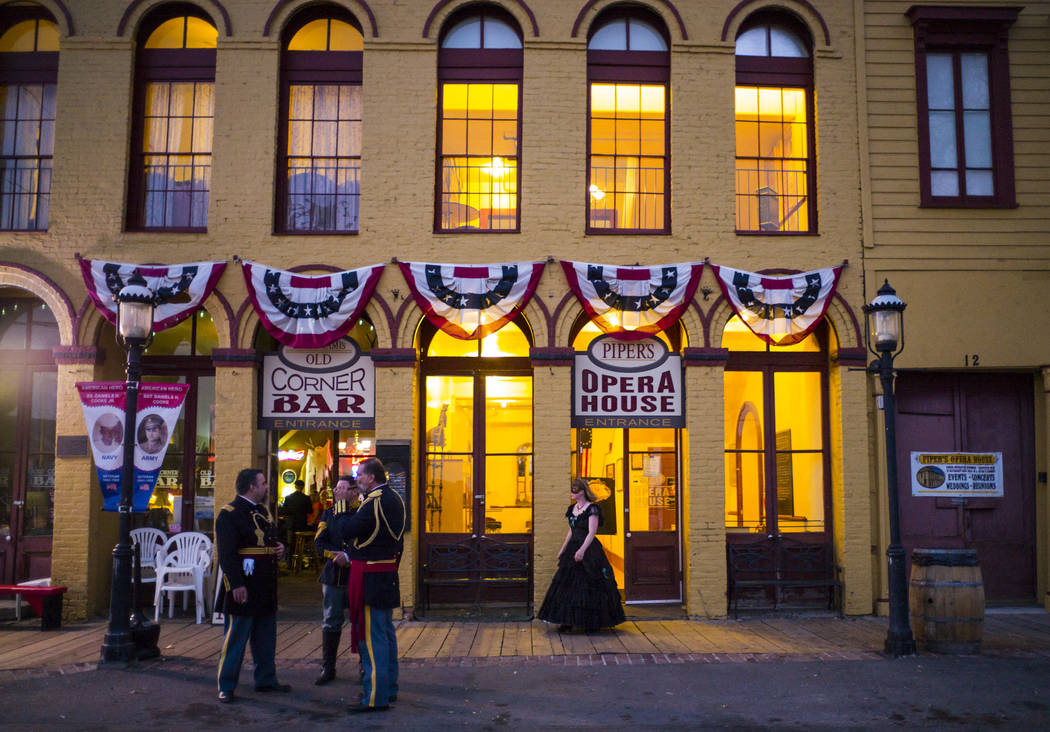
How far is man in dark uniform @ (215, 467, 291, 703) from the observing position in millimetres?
7535

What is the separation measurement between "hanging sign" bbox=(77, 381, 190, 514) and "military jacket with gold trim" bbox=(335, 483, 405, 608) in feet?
13.2

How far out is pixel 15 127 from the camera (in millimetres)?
12211

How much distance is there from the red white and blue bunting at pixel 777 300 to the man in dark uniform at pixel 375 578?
5.70 m

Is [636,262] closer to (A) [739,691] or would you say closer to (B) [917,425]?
(B) [917,425]

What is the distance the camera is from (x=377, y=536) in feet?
24.4

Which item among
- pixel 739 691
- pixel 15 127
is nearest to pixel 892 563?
pixel 739 691

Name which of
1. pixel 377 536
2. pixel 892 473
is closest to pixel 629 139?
pixel 892 473

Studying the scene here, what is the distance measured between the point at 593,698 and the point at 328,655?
236cm

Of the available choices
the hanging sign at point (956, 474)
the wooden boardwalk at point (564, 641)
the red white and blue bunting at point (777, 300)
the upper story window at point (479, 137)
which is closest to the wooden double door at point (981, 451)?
the hanging sign at point (956, 474)

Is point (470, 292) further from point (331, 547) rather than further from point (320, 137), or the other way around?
point (331, 547)

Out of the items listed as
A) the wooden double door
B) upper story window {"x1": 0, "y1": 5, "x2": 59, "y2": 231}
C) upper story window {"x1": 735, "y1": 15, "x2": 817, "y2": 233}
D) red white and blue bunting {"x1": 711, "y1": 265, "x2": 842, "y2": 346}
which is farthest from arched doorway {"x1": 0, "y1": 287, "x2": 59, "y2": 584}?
the wooden double door

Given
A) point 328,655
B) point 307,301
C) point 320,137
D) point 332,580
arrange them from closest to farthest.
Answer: point 328,655, point 332,580, point 307,301, point 320,137

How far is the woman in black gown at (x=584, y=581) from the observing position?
33.2 ft

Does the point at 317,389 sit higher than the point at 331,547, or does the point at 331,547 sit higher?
the point at 317,389
